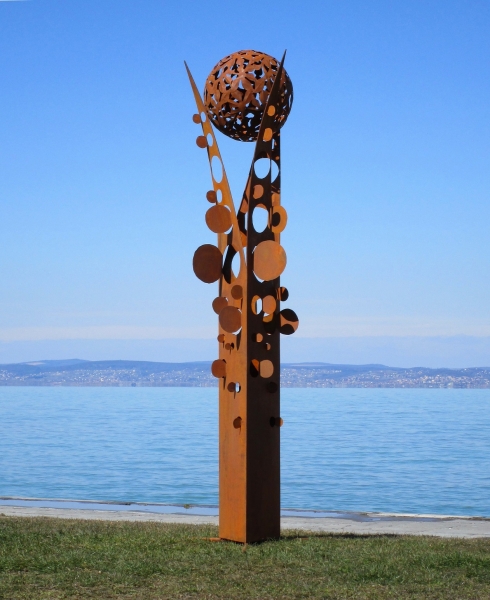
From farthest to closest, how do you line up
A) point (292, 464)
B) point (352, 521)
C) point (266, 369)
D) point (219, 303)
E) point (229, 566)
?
point (292, 464) < point (352, 521) < point (219, 303) < point (266, 369) < point (229, 566)

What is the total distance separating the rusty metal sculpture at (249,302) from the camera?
7.09 metres

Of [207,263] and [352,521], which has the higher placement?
[207,263]

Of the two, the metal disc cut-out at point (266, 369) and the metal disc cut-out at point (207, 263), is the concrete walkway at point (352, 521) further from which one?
the metal disc cut-out at point (207, 263)

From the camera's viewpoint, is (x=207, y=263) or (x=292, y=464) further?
(x=292, y=464)

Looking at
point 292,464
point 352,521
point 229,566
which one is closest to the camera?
point 229,566

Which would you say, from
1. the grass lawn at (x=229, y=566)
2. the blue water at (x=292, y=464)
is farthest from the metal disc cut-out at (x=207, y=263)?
the blue water at (x=292, y=464)

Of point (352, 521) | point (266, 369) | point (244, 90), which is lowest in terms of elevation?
point (352, 521)

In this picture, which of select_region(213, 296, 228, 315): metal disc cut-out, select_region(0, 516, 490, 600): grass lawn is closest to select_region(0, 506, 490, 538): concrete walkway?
select_region(0, 516, 490, 600): grass lawn

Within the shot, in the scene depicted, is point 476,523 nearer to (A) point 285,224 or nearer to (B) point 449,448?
(A) point 285,224

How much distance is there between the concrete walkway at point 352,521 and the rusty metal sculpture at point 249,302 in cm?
163

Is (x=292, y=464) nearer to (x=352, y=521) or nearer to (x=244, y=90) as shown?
(x=352, y=521)

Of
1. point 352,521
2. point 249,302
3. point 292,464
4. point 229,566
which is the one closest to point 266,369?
point 249,302

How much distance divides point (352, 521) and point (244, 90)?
197 inches

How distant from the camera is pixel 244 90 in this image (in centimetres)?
756
